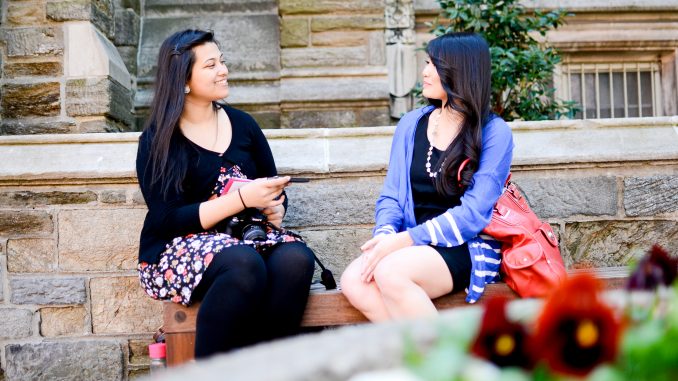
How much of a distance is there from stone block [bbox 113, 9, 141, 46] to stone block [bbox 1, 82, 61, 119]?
109cm

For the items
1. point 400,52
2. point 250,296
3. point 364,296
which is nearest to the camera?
point 250,296

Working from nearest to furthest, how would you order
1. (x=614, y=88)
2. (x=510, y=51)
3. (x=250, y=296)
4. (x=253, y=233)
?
(x=250, y=296) < (x=253, y=233) < (x=510, y=51) < (x=614, y=88)

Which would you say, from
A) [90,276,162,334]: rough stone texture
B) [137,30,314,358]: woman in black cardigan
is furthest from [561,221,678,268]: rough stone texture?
[90,276,162,334]: rough stone texture

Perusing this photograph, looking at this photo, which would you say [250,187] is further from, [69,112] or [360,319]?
[69,112]

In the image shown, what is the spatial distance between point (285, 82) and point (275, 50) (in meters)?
0.40

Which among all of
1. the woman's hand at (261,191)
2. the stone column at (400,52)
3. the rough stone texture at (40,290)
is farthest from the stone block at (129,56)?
the woman's hand at (261,191)

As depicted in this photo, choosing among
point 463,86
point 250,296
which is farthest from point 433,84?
point 250,296

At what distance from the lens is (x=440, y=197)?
295 cm

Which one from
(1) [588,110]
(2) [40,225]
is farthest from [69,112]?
(1) [588,110]

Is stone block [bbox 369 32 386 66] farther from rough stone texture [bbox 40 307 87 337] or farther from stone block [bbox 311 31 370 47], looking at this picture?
rough stone texture [bbox 40 307 87 337]

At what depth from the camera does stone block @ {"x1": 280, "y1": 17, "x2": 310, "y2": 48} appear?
5898mm

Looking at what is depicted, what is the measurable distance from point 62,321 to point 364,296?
1481 millimetres

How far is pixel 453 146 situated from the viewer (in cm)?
292

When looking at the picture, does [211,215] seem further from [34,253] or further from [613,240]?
[613,240]
